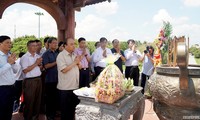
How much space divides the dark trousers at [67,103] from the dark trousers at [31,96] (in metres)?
0.66

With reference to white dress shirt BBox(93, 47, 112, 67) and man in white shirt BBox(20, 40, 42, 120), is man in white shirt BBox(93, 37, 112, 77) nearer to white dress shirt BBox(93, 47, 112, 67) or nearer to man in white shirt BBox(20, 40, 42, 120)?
white dress shirt BBox(93, 47, 112, 67)

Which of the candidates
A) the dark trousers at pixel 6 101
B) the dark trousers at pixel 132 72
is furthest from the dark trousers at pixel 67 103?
the dark trousers at pixel 132 72

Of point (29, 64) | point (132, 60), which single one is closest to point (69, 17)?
point (29, 64)

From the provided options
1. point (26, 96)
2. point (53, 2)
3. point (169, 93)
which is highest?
point (53, 2)

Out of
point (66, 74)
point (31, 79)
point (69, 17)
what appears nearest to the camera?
point (66, 74)

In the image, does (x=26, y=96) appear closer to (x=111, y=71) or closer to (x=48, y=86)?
(x=48, y=86)

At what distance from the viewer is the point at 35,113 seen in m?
4.06

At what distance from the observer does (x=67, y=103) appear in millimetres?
3584

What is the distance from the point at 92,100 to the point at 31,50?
2037mm

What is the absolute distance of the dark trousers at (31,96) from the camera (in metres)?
3.85

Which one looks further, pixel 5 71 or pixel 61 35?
pixel 61 35

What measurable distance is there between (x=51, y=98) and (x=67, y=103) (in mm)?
834

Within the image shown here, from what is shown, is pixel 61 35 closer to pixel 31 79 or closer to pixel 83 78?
pixel 83 78

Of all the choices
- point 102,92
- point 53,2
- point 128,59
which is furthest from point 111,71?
point 128,59
